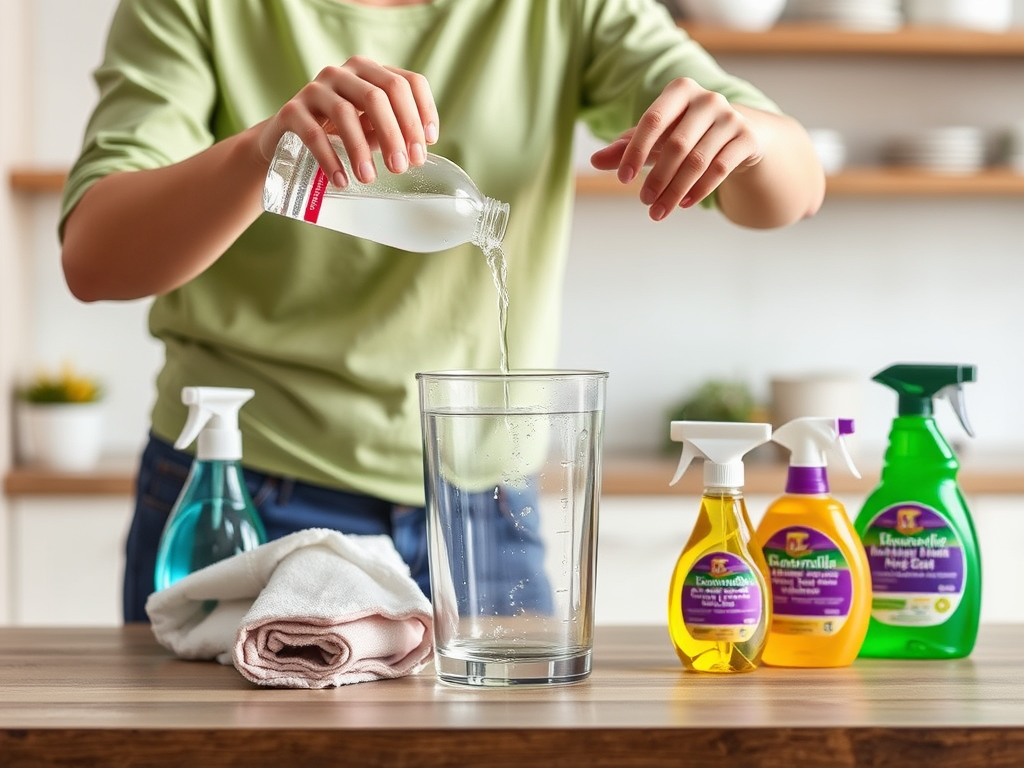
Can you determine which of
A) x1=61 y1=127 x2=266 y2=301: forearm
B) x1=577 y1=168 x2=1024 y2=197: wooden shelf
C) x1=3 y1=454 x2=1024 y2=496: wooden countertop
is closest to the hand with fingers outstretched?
x1=61 y1=127 x2=266 y2=301: forearm

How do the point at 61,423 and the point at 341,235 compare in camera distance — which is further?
the point at 61,423

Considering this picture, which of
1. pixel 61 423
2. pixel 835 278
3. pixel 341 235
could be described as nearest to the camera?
pixel 341 235

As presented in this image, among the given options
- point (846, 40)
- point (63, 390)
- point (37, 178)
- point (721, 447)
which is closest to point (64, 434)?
point (63, 390)

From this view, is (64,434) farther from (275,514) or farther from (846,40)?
(846,40)

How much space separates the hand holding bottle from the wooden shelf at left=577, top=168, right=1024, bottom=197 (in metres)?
1.85

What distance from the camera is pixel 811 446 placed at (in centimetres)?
88

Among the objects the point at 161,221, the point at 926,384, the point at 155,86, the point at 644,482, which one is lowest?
the point at 644,482

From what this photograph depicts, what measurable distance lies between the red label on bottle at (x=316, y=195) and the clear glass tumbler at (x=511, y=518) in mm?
174

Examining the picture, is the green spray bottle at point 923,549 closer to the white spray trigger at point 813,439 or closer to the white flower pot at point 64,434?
the white spray trigger at point 813,439

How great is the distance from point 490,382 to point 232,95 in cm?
59

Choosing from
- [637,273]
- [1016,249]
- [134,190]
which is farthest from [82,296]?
[1016,249]

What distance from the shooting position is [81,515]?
2.47 meters

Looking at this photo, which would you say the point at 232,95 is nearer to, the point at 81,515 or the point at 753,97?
the point at 753,97

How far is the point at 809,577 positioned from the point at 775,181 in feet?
1.23
